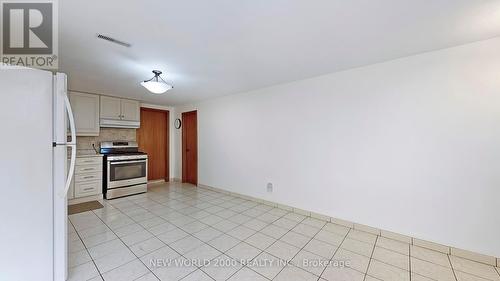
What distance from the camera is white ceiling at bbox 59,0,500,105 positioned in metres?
1.52

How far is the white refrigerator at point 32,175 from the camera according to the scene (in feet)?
4.68

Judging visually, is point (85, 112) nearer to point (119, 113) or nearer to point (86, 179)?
point (119, 113)

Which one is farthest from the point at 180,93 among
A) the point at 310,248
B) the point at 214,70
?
the point at 310,248

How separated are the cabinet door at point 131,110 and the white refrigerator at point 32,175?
3.35 meters

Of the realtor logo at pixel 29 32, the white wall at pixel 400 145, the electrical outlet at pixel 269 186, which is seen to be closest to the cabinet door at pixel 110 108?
the realtor logo at pixel 29 32

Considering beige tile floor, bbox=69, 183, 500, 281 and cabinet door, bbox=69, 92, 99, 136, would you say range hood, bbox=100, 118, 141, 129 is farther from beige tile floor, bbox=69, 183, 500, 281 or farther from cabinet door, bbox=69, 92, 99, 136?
beige tile floor, bbox=69, 183, 500, 281

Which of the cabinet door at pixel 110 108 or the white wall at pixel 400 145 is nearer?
the white wall at pixel 400 145

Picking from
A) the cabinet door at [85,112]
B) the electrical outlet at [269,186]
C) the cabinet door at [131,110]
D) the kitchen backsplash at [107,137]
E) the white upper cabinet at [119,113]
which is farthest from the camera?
the cabinet door at [131,110]

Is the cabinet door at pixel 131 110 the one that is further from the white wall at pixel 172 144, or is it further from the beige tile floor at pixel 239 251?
the beige tile floor at pixel 239 251

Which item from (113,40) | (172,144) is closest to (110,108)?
(172,144)

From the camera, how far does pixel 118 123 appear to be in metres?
4.61

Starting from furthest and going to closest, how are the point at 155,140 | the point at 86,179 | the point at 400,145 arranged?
the point at 155,140
the point at 86,179
the point at 400,145

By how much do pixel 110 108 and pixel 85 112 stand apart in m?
0.47

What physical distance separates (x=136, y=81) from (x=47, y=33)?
4.91ft
